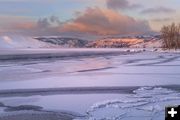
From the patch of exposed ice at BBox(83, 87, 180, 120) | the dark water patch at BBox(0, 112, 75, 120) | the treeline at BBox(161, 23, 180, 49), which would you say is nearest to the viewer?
the patch of exposed ice at BBox(83, 87, 180, 120)

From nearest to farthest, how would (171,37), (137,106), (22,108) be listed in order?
(137,106) < (22,108) < (171,37)

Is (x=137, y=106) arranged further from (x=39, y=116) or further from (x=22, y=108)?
(x=22, y=108)

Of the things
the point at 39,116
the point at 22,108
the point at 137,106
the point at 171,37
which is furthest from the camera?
the point at 171,37

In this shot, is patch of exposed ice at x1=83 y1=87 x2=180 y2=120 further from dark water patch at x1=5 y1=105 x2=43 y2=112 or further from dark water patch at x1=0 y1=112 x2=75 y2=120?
dark water patch at x1=5 y1=105 x2=43 y2=112

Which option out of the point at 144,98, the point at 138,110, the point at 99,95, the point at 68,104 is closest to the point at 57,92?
the point at 99,95

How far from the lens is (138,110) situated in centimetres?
823

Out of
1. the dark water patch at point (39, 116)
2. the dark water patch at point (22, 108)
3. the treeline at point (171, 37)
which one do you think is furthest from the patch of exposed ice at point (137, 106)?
the treeline at point (171, 37)

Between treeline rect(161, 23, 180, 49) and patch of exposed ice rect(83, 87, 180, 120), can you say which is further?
treeline rect(161, 23, 180, 49)

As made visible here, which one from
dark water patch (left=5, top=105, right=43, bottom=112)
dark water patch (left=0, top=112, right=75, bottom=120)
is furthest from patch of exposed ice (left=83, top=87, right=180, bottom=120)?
dark water patch (left=5, top=105, right=43, bottom=112)

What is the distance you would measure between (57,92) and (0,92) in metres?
1.92

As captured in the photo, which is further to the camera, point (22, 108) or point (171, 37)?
point (171, 37)

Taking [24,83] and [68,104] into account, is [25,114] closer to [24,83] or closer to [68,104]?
[68,104]

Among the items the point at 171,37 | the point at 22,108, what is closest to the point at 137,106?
the point at 22,108

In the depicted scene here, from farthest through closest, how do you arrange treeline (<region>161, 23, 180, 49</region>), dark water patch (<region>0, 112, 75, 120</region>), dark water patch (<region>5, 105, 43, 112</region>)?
treeline (<region>161, 23, 180, 49</region>), dark water patch (<region>5, 105, 43, 112</region>), dark water patch (<region>0, 112, 75, 120</region>)
